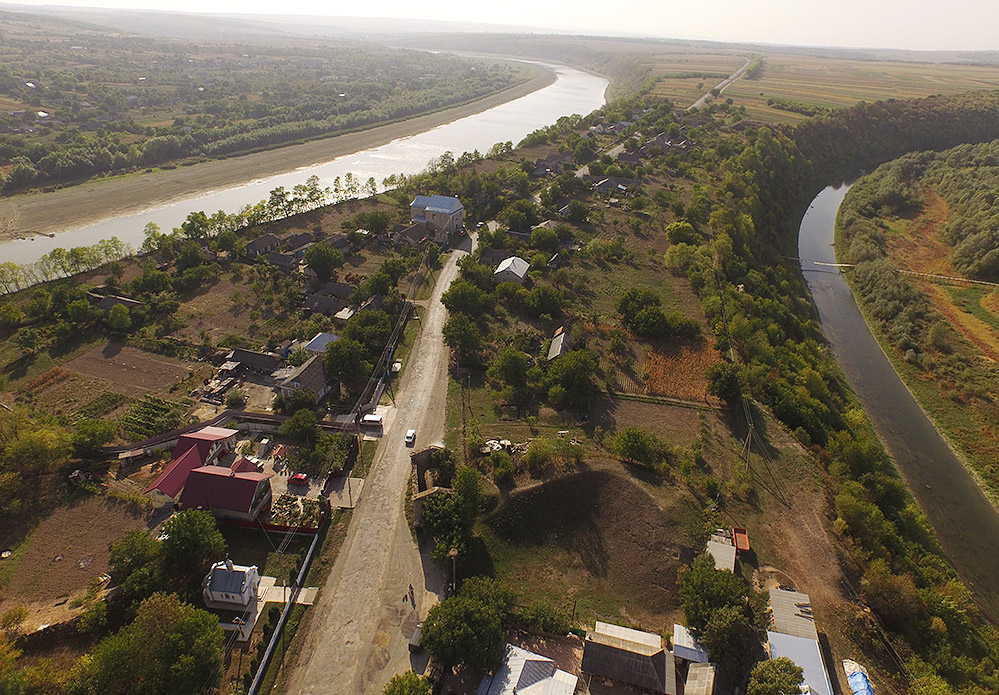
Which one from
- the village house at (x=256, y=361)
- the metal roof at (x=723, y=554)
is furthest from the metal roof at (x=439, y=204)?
the metal roof at (x=723, y=554)

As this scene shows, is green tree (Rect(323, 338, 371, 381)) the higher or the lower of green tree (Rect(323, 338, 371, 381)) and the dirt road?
the higher

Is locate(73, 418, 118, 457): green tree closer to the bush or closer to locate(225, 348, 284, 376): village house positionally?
locate(225, 348, 284, 376): village house

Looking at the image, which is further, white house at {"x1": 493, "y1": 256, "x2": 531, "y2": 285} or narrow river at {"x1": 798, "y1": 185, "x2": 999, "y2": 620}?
white house at {"x1": 493, "y1": 256, "x2": 531, "y2": 285}

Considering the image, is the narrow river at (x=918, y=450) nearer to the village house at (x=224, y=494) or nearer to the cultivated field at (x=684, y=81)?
the village house at (x=224, y=494)

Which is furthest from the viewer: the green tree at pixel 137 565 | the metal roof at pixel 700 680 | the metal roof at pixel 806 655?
the green tree at pixel 137 565

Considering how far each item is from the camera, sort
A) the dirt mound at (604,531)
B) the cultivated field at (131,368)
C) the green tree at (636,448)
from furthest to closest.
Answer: the cultivated field at (131,368), the green tree at (636,448), the dirt mound at (604,531)

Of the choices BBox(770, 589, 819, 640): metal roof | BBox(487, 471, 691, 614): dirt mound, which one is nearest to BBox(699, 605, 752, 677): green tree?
BBox(770, 589, 819, 640): metal roof

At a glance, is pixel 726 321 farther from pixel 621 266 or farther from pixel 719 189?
pixel 719 189

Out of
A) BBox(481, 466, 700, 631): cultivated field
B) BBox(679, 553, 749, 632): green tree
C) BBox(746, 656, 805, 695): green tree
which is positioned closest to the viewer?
BBox(746, 656, 805, 695): green tree
